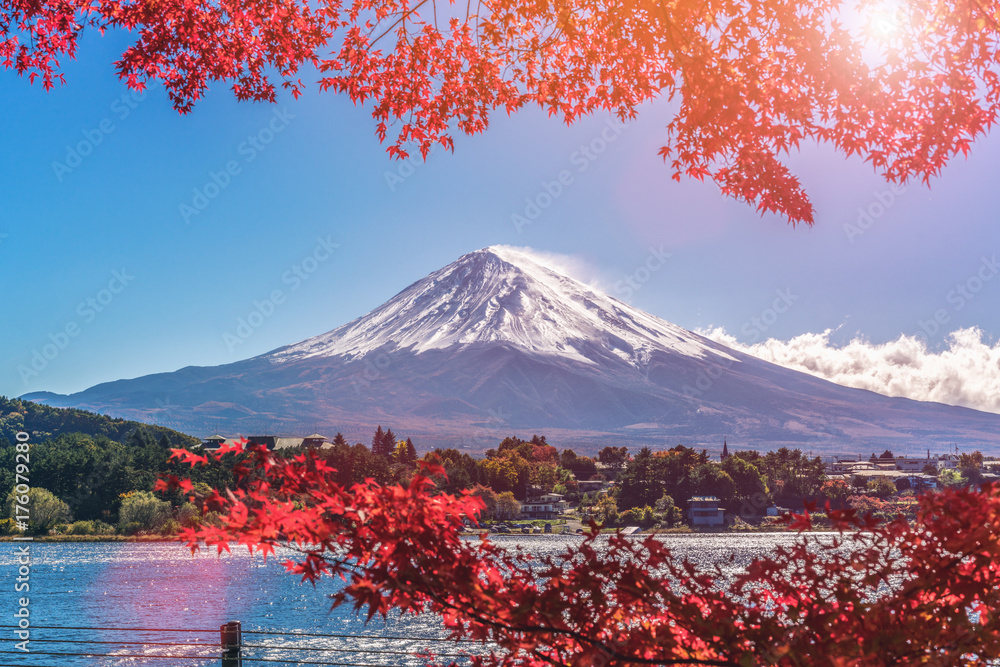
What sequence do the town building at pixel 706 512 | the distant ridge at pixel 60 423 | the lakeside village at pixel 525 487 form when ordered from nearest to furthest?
the lakeside village at pixel 525 487 → the town building at pixel 706 512 → the distant ridge at pixel 60 423

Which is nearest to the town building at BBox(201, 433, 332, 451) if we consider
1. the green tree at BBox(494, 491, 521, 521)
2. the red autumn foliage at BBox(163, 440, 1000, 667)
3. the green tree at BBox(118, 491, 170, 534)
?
the red autumn foliage at BBox(163, 440, 1000, 667)

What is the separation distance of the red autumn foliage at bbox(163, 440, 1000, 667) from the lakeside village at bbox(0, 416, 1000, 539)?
39.0 m

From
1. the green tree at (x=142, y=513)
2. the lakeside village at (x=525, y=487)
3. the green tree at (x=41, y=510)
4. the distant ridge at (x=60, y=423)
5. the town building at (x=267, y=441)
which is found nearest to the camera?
the town building at (x=267, y=441)

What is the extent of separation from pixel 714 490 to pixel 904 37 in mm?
62078

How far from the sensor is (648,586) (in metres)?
1.72

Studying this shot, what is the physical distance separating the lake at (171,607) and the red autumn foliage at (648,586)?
50.9 ft

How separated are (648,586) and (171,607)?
32.6 m

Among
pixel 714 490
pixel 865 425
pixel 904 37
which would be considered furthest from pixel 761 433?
pixel 904 37

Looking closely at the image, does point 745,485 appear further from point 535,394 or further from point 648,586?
point 535,394

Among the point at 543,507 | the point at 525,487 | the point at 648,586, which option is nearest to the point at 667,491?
the point at 543,507

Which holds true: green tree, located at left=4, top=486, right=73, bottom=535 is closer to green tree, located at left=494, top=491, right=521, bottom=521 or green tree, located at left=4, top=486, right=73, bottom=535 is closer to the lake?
the lake

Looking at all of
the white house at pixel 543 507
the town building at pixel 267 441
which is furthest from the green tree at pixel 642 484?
the town building at pixel 267 441

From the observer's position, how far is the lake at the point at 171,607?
21922mm

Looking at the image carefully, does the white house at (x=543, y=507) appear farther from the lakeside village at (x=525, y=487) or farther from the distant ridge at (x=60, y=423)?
the distant ridge at (x=60, y=423)
